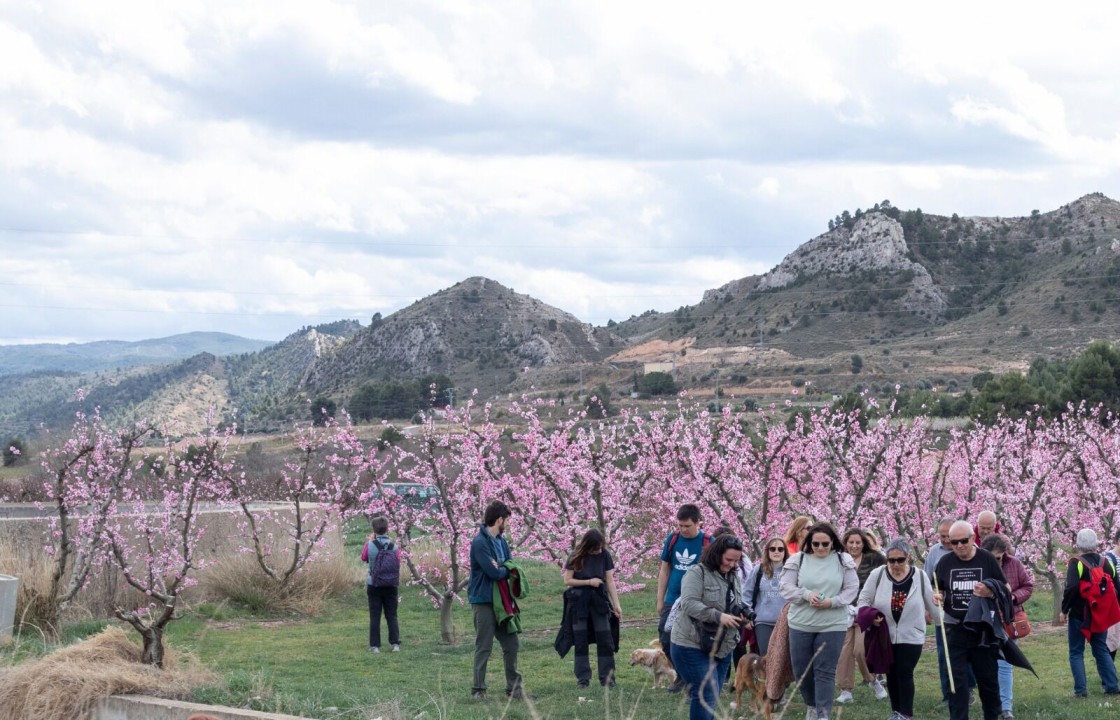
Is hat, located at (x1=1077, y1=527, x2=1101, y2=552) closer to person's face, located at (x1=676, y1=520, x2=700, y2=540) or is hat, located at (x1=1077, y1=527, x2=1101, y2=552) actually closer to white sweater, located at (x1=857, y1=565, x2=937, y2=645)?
white sweater, located at (x1=857, y1=565, x2=937, y2=645)

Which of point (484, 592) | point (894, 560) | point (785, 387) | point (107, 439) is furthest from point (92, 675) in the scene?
point (785, 387)

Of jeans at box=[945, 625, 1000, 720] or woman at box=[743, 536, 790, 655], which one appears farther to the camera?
woman at box=[743, 536, 790, 655]

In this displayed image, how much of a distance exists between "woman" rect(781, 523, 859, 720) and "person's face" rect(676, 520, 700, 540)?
1164 millimetres

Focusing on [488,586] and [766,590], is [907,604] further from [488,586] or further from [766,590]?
[488,586]

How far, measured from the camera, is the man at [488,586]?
10492mm

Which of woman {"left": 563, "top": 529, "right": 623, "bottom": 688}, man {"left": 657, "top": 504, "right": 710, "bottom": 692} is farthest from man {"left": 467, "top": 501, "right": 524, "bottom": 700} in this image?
man {"left": 657, "top": 504, "right": 710, "bottom": 692}

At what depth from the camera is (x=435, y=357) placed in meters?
91.8

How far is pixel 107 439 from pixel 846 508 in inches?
455

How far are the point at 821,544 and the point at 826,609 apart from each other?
0.43m

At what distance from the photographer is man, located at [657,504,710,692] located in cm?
979

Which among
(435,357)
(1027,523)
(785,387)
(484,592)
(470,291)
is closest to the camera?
(484,592)

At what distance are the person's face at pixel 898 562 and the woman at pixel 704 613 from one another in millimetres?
1232

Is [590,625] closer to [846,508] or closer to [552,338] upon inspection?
[846,508]

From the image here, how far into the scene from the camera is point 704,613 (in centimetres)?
828
